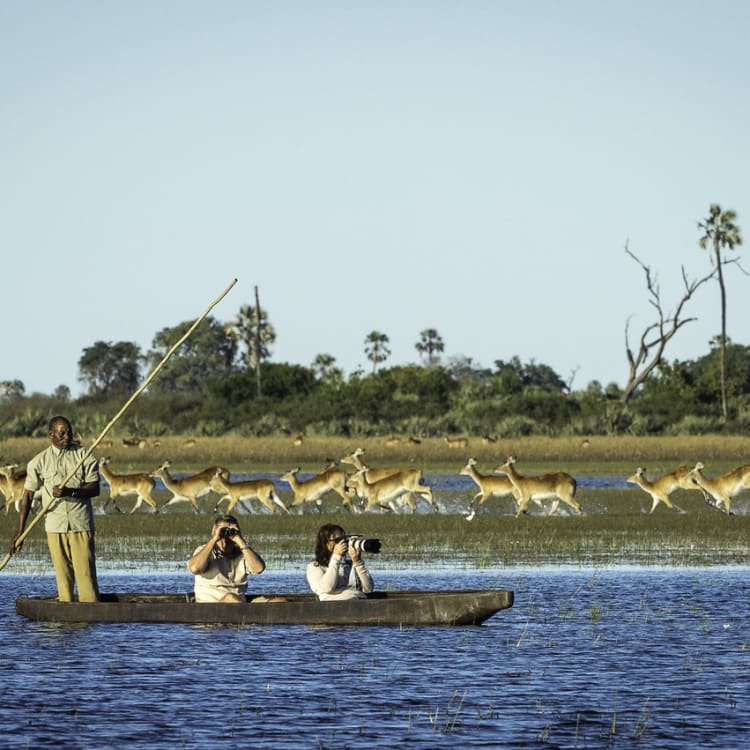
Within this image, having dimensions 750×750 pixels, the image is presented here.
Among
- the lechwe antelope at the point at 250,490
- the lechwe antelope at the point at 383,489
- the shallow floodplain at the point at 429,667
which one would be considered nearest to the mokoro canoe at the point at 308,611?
the shallow floodplain at the point at 429,667

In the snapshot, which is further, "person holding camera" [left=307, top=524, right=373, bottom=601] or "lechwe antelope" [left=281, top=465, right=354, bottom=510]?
"lechwe antelope" [left=281, top=465, right=354, bottom=510]

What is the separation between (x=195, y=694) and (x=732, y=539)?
17.1 metres

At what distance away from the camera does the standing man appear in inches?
667

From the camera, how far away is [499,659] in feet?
48.3

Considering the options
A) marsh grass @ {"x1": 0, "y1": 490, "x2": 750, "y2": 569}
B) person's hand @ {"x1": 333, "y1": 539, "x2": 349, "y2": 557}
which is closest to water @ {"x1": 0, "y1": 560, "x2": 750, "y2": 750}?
person's hand @ {"x1": 333, "y1": 539, "x2": 349, "y2": 557}

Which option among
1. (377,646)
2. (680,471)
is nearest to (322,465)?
(680,471)

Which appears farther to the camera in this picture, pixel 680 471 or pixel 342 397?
pixel 342 397

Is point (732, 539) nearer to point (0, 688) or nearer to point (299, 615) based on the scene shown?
point (299, 615)

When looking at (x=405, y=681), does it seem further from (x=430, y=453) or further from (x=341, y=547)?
(x=430, y=453)

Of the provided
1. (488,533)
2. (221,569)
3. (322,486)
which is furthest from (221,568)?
(322,486)

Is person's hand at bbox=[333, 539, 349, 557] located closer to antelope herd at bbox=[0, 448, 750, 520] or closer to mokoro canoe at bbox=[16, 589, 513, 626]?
mokoro canoe at bbox=[16, 589, 513, 626]

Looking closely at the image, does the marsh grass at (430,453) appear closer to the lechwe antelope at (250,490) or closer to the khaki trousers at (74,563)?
the lechwe antelope at (250,490)

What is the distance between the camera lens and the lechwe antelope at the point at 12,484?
3384 centimetres

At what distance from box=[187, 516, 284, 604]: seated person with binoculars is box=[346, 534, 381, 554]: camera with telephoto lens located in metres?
0.96
